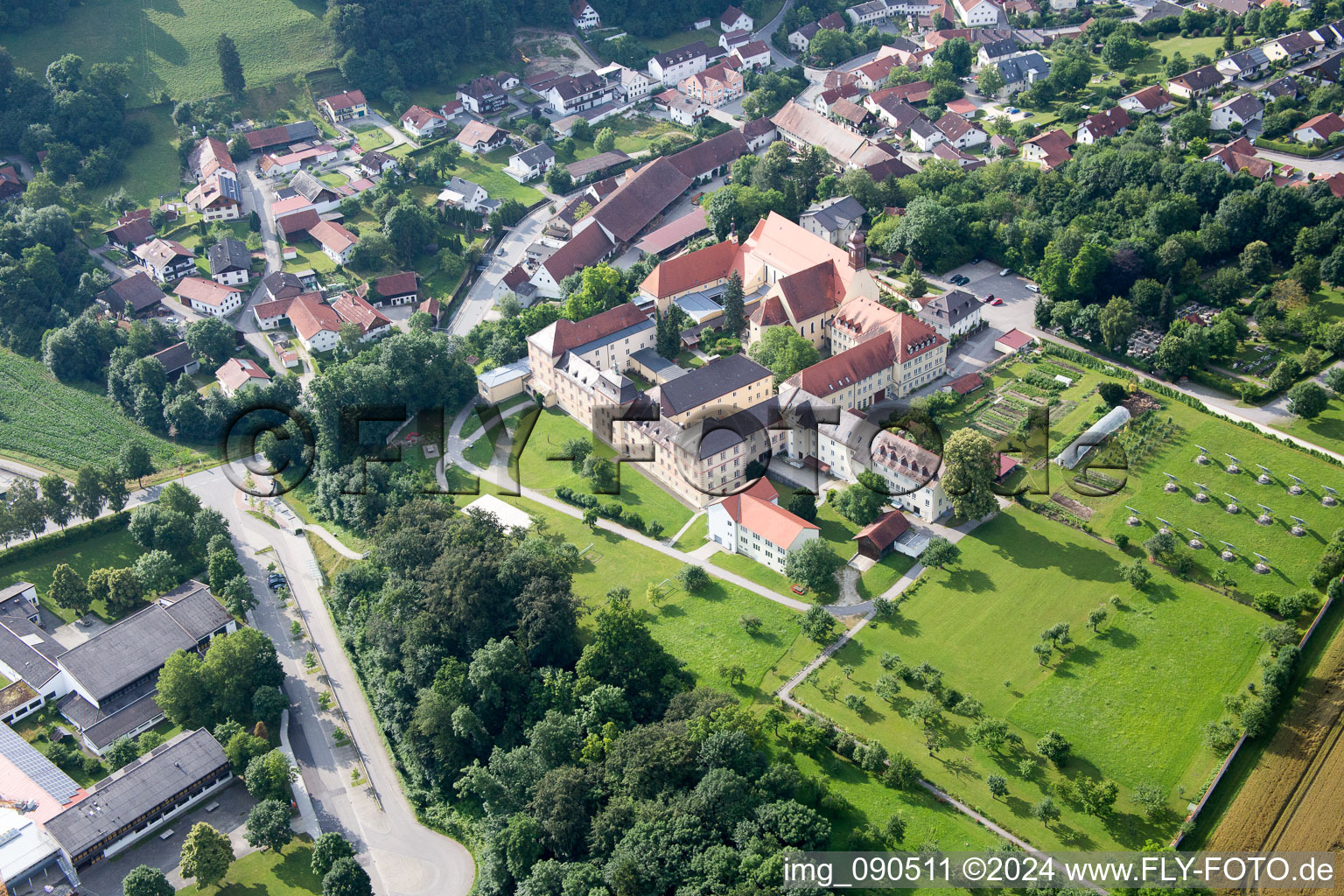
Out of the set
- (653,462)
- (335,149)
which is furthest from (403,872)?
(335,149)

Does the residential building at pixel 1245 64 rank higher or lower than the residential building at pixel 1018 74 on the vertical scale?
higher

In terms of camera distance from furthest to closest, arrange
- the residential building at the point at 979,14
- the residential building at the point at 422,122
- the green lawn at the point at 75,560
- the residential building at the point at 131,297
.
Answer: the residential building at the point at 979,14 < the residential building at the point at 422,122 < the residential building at the point at 131,297 < the green lawn at the point at 75,560

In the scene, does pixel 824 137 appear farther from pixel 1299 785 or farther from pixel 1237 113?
pixel 1299 785

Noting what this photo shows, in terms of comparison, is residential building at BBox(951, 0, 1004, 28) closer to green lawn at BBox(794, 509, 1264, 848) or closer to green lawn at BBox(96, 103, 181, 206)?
green lawn at BBox(794, 509, 1264, 848)

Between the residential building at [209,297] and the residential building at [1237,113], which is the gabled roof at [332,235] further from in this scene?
the residential building at [1237,113]

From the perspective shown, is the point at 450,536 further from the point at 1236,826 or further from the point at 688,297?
the point at 1236,826

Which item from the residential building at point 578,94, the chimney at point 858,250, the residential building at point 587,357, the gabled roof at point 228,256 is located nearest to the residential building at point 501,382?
the residential building at point 587,357

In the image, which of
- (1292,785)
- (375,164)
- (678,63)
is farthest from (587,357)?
(678,63)
